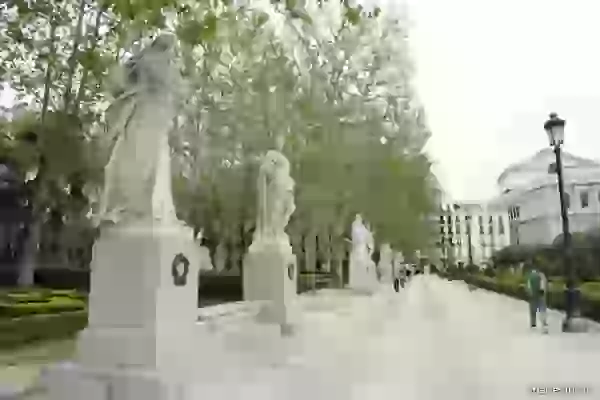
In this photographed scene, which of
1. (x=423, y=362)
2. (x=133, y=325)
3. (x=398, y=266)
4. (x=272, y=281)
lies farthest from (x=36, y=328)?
(x=398, y=266)

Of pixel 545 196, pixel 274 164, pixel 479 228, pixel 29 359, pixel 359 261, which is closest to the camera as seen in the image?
pixel 29 359

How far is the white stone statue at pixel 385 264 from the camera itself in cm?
2764

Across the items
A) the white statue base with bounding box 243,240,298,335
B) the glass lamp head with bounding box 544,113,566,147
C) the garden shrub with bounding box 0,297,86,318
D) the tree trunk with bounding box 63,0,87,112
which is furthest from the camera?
the tree trunk with bounding box 63,0,87,112

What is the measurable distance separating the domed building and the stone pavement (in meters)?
2.06

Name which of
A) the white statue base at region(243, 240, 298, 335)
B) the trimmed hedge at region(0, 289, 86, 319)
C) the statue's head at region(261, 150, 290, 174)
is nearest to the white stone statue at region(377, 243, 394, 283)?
the trimmed hedge at region(0, 289, 86, 319)

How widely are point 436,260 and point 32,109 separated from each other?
36.3 metres

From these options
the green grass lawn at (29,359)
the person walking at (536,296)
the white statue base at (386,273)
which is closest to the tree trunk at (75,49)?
the green grass lawn at (29,359)

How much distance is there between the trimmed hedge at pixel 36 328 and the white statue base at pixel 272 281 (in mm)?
2962

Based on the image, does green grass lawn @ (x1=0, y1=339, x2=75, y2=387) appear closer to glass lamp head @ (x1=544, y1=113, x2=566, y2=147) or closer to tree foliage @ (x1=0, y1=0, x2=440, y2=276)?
tree foliage @ (x1=0, y1=0, x2=440, y2=276)

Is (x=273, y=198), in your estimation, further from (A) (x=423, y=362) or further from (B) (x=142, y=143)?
(B) (x=142, y=143)

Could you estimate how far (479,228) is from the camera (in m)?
22.3

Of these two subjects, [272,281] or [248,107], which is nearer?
[272,281]

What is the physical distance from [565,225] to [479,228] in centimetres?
1145

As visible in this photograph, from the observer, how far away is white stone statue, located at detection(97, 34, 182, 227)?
5414 millimetres
